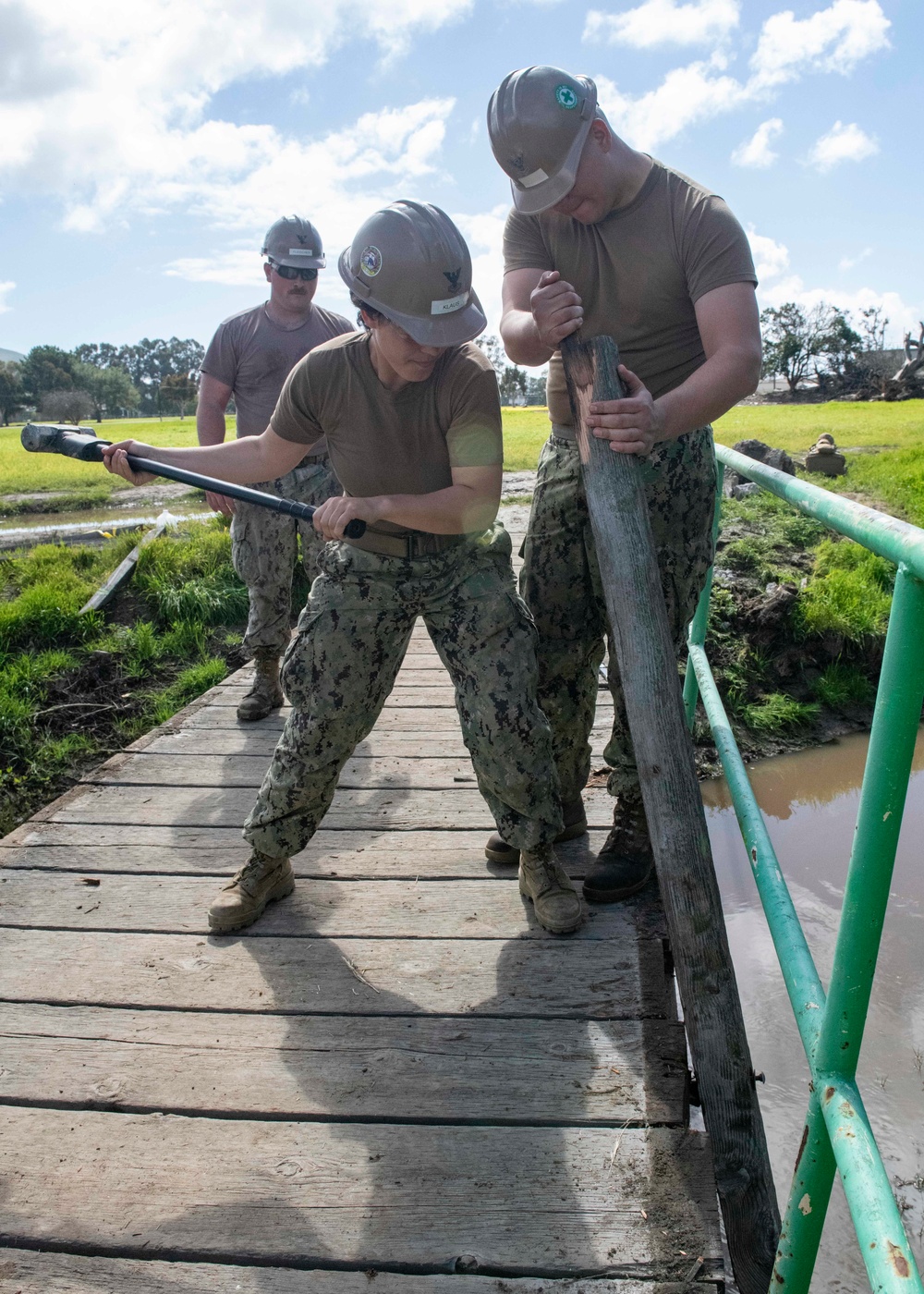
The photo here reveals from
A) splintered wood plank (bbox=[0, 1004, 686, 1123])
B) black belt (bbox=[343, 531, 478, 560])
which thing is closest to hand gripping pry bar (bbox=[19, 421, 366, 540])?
black belt (bbox=[343, 531, 478, 560])

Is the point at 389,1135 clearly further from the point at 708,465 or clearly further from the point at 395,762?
the point at 395,762

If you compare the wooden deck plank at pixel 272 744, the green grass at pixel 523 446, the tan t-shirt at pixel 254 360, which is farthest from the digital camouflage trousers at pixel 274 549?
the green grass at pixel 523 446

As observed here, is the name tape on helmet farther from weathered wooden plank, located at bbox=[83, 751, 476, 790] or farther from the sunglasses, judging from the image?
the sunglasses

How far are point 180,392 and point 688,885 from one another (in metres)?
72.8

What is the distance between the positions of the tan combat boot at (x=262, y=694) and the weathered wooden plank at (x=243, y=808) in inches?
33.0

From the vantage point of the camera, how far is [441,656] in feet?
8.86

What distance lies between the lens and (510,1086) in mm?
2166

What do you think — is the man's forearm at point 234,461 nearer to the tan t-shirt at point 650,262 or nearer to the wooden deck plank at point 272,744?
the tan t-shirt at point 650,262

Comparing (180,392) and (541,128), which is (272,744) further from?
(180,392)

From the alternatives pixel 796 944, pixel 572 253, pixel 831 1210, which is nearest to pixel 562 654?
pixel 572 253

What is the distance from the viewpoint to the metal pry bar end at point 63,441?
301cm

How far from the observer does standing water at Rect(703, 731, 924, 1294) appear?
257 cm

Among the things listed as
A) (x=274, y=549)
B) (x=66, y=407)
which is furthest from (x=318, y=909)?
(x=66, y=407)

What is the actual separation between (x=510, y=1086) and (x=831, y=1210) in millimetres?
994
